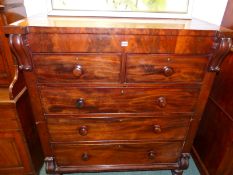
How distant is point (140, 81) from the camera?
108 centimetres

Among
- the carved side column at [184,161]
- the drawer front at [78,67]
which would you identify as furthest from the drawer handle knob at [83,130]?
the carved side column at [184,161]

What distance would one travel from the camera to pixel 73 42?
939 mm

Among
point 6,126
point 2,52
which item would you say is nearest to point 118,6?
point 2,52

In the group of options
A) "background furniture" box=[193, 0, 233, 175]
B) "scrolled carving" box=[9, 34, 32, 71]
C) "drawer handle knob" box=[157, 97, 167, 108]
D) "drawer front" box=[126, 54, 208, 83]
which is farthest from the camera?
"background furniture" box=[193, 0, 233, 175]

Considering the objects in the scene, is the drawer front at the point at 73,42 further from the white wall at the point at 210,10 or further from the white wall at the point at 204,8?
the white wall at the point at 210,10

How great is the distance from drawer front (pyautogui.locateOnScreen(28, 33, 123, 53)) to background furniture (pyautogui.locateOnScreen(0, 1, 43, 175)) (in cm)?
32

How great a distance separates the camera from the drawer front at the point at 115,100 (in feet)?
3.58

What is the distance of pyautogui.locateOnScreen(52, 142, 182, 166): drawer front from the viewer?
4.27 feet

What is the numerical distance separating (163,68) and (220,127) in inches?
28.6

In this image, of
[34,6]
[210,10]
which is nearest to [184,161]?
[210,10]

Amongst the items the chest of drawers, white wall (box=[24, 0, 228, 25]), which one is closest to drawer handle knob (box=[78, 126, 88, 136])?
the chest of drawers

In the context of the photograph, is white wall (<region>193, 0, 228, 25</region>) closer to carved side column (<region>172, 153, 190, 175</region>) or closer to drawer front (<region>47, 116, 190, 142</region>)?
drawer front (<region>47, 116, 190, 142</region>)

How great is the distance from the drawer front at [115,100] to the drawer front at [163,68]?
7 centimetres

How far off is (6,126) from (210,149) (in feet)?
4.98
